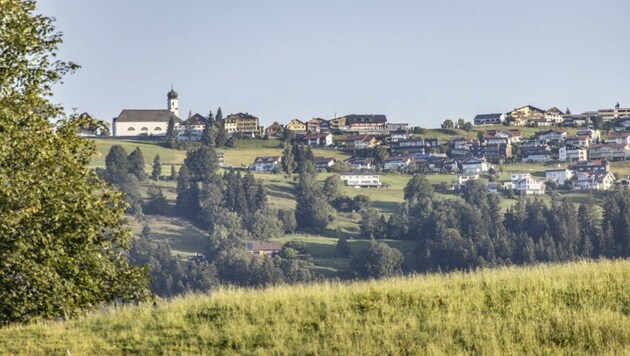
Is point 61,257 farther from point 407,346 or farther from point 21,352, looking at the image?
point 407,346

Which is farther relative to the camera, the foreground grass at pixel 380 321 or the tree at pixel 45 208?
the tree at pixel 45 208

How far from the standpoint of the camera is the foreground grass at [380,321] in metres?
21.6

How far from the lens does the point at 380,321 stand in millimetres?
24000

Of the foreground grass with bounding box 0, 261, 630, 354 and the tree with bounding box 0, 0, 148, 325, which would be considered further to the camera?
the tree with bounding box 0, 0, 148, 325

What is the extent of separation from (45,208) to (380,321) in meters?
10.3

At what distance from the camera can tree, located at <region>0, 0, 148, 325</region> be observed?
29016 mm

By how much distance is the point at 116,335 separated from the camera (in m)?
24.1

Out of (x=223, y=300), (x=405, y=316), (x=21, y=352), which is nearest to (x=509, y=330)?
(x=405, y=316)

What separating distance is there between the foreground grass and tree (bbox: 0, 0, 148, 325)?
2.02m

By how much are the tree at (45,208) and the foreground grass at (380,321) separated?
6.63ft

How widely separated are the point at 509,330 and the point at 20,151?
562 inches

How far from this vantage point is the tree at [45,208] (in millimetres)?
29016

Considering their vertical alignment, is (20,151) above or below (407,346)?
above

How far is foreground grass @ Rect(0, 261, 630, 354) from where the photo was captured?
21.6 m
